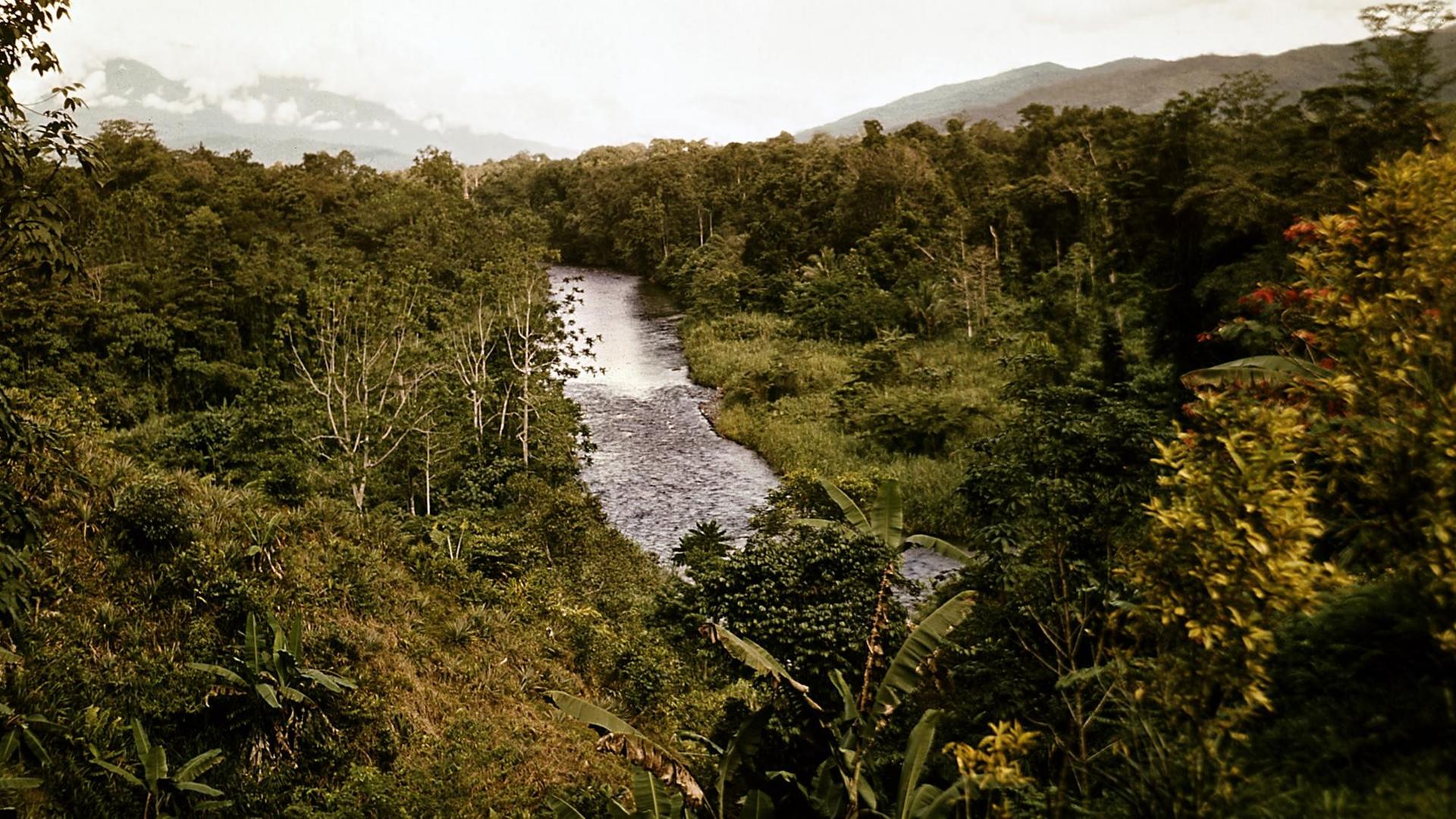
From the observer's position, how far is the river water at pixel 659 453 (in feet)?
62.2

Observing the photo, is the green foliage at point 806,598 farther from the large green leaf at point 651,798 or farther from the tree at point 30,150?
the tree at point 30,150

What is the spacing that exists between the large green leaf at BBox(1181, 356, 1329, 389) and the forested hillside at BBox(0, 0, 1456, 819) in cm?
12

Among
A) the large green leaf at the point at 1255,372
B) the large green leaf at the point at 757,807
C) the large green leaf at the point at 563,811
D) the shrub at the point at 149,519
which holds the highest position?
the large green leaf at the point at 1255,372

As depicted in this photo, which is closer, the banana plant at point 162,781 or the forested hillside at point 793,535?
the forested hillside at point 793,535

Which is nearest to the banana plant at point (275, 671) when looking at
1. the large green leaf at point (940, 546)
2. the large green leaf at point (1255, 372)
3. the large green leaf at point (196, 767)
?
the large green leaf at point (196, 767)

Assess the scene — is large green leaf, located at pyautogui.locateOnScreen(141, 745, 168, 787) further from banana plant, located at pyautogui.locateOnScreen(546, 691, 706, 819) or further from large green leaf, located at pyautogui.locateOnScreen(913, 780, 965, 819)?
large green leaf, located at pyautogui.locateOnScreen(913, 780, 965, 819)

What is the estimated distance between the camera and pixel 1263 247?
1655cm

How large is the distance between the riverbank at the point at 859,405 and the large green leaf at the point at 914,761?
791 centimetres

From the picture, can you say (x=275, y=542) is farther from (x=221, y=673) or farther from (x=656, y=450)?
(x=656, y=450)

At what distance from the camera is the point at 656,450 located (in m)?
24.3

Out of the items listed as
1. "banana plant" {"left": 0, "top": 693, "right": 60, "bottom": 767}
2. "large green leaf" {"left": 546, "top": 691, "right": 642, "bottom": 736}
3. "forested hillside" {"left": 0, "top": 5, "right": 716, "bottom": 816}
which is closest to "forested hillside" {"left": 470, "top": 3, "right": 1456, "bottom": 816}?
"large green leaf" {"left": 546, "top": 691, "right": 642, "bottom": 736}

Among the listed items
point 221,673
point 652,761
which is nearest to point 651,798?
point 652,761

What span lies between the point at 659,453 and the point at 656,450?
30cm

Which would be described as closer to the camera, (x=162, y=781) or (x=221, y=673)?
(x=162, y=781)
